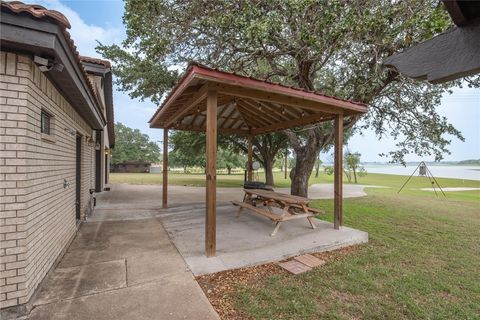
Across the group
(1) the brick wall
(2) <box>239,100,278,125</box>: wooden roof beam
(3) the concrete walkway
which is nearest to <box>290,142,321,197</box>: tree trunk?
(2) <box>239,100,278,125</box>: wooden roof beam

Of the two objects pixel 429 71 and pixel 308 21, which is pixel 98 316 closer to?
pixel 429 71

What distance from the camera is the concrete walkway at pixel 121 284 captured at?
2.59m

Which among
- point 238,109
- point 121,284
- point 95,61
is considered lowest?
point 121,284

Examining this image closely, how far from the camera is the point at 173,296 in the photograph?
2.88 metres

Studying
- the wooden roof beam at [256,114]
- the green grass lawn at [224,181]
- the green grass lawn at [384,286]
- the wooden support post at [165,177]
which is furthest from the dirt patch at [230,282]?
the green grass lawn at [224,181]

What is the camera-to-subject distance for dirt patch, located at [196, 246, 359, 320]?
272 centimetres

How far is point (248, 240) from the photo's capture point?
15.4 feet

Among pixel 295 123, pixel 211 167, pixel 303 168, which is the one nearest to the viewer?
pixel 211 167

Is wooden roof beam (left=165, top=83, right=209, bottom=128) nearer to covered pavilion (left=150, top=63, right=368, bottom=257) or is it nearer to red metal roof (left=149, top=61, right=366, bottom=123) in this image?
covered pavilion (left=150, top=63, right=368, bottom=257)

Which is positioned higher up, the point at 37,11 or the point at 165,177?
the point at 37,11

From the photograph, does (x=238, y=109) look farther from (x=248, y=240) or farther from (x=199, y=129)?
(x=248, y=240)

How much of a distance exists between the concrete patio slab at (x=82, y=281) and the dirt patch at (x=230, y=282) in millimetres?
1041

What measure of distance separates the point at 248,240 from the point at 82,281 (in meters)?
2.60

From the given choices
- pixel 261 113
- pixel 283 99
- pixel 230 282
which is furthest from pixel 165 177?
pixel 230 282
